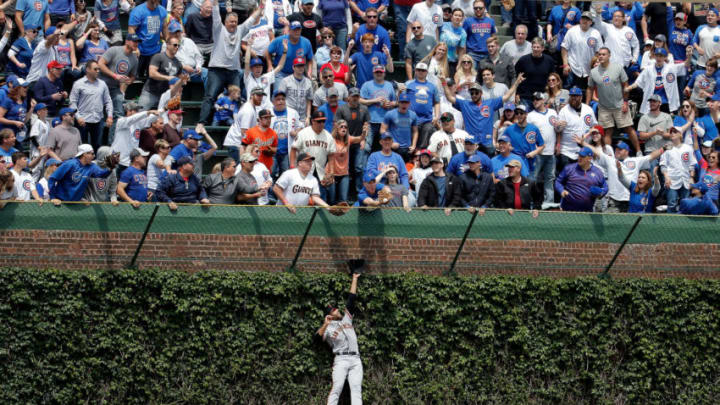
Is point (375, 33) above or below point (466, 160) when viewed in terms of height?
above

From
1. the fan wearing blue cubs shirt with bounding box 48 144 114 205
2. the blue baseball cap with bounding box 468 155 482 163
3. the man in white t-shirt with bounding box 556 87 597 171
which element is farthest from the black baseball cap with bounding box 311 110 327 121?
the man in white t-shirt with bounding box 556 87 597 171

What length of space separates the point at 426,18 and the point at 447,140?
141 inches

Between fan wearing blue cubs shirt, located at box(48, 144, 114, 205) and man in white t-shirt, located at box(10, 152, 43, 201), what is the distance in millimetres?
340

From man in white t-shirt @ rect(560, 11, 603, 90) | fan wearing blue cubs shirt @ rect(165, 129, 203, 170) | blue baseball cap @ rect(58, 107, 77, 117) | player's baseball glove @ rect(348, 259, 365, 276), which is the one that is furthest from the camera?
man in white t-shirt @ rect(560, 11, 603, 90)

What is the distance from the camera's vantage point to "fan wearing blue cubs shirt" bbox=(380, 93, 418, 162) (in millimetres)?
20469

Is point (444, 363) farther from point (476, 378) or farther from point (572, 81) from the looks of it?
point (572, 81)

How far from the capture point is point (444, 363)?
1827cm

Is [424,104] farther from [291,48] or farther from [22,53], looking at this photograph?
[22,53]

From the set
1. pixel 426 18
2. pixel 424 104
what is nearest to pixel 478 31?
pixel 426 18

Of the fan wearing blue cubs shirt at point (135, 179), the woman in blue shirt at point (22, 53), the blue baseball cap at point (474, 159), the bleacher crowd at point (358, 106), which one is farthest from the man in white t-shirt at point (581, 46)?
the woman in blue shirt at point (22, 53)

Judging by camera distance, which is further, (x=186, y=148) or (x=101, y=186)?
(x=186, y=148)

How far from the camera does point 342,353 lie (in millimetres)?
17609

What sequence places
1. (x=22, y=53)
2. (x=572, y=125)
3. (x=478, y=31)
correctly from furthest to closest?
(x=478, y=31), (x=22, y=53), (x=572, y=125)

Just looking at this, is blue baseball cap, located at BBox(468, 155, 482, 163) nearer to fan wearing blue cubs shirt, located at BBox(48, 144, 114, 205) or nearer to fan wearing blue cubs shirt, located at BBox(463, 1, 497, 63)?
fan wearing blue cubs shirt, located at BBox(463, 1, 497, 63)
